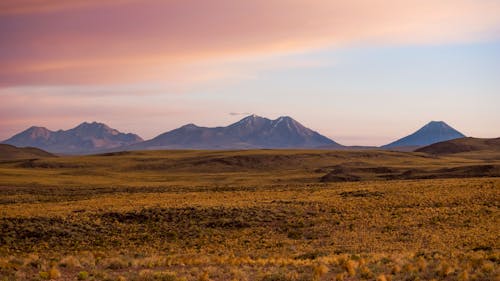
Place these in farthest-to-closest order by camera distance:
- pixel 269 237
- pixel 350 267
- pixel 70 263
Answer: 1. pixel 269 237
2. pixel 70 263
3. pixel 350 267

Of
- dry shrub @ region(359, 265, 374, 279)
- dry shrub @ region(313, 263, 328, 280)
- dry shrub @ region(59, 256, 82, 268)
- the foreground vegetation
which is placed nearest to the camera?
dry shrub @ region(313, 263, 328, 280)

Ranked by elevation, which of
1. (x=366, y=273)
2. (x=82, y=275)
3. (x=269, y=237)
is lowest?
(x=269, y=237)

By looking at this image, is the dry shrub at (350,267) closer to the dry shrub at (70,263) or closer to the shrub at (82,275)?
the shrub at (82,275)

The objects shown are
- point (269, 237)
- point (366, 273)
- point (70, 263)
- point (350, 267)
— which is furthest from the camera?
point (269, 237)

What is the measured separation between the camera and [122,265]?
21156 millimetres

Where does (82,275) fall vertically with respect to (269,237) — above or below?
above

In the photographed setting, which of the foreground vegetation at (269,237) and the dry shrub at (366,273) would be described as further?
the foreground vegetation at (269,237)

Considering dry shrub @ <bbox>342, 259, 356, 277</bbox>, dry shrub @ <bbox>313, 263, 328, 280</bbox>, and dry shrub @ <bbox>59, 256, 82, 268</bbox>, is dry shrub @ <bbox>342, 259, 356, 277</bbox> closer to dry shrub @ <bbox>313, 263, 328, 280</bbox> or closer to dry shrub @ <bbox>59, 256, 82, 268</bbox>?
dry shrub @ <bbox>313, 263, 328, 280</bbox>

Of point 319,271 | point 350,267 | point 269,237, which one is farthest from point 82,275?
point 269,237

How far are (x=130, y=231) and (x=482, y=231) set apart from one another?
2099 cm

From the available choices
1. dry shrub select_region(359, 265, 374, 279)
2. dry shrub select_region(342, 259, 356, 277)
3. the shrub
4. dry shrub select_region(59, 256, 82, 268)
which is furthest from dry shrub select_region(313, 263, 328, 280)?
dry shrub select_region(59, 256, 82, 268)

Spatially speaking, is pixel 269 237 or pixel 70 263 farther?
pixel 269 237

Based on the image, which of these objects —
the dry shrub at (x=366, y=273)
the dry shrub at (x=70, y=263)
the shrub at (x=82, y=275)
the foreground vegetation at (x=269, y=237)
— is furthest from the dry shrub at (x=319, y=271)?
the dry shrub at (x=70, y=263)

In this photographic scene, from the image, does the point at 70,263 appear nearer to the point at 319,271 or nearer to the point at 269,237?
the point at 319,271
